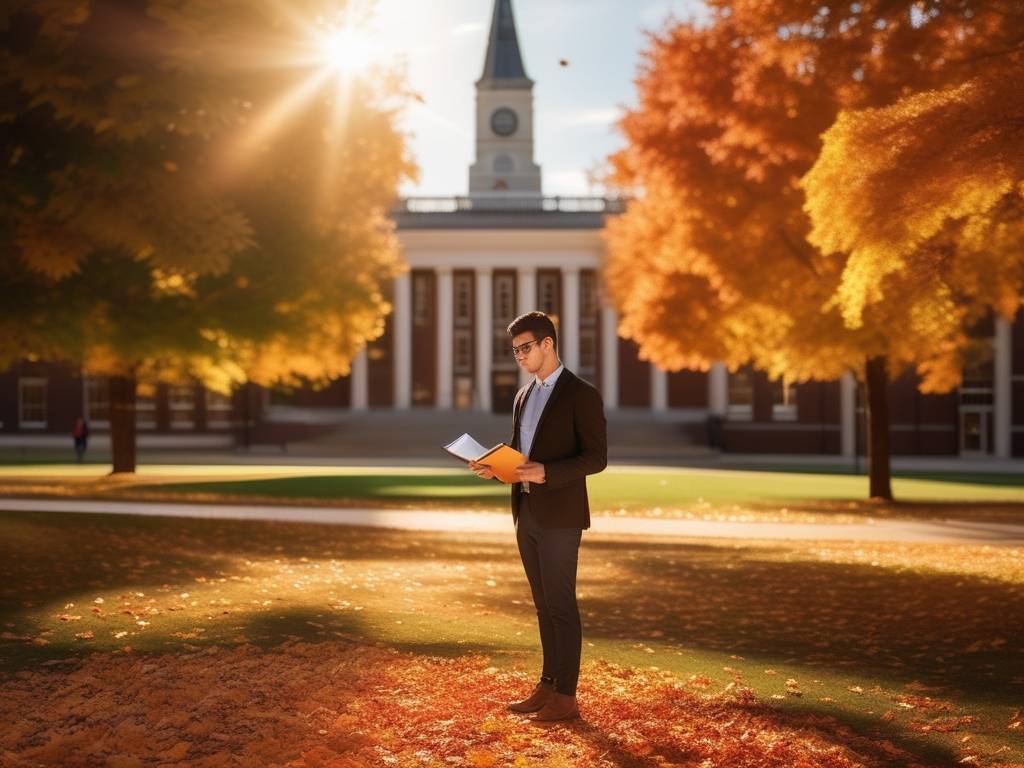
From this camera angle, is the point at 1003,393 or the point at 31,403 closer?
the point at 1003,393

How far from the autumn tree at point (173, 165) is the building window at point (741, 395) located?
38.8 meters

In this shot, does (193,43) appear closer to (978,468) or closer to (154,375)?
(154,375)

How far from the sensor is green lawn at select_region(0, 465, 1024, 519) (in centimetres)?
2366

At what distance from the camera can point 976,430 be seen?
52625 mm

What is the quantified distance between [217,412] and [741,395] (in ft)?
88.5

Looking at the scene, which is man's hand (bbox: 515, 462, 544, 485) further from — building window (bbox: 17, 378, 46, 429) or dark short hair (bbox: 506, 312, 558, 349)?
building window (bbox: 17, 378, 46, 429)

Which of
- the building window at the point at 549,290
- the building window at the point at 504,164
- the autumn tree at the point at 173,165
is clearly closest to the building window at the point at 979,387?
the building window at the point at 549,290

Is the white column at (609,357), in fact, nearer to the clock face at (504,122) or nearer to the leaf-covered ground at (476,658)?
the clock face at (504,122)

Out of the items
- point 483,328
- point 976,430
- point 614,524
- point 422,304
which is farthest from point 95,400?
point 614,524

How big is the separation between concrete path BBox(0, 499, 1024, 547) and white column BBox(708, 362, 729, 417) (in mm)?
38588

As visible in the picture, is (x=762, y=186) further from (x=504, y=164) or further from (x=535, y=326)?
(x=504, y=164)

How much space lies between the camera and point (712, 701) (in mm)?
6855

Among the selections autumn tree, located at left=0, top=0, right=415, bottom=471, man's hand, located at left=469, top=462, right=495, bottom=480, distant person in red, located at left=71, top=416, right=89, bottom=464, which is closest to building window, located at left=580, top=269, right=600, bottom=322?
distant person in red, located at left=71, top=416, right=89, bottom=464

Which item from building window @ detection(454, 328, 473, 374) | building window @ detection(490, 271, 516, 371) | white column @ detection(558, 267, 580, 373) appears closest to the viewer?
white column @ detection(558, 267, 580, 373)
